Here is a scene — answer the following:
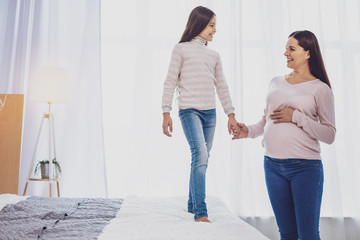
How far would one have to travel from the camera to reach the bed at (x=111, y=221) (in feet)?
3.76

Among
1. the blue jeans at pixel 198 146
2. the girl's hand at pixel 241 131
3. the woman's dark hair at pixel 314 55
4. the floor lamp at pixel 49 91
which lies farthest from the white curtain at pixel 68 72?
the woman's dark hair at pixel 314 55

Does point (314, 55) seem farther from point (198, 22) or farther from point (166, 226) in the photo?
point (166, 226)

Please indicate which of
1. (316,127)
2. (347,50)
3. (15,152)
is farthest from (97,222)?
(347,50)

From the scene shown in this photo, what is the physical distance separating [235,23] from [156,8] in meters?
0.75


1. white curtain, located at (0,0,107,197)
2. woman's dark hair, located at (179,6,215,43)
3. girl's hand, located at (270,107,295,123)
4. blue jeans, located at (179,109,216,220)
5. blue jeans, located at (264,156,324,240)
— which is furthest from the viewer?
white curtain, located at (0,0,107,197)

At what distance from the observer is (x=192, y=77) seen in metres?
2.00

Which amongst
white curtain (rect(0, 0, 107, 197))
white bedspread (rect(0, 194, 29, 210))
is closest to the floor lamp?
white curtain (rect(0, 0, 107, 197))

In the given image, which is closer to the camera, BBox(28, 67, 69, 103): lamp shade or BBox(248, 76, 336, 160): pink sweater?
BBox(248, 76, 336, 160): pink sweater

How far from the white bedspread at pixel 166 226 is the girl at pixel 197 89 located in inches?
8.6

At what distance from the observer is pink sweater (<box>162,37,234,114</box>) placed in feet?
6.41

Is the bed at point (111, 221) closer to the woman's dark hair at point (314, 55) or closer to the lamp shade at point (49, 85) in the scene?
the woman's dark hair at point (314, 55)

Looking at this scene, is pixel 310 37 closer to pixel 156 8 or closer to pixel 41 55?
pixel 156 8

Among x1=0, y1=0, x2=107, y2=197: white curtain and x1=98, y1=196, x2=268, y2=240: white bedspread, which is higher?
x1=0, y1=0, x2=107, y2=197: white curtain

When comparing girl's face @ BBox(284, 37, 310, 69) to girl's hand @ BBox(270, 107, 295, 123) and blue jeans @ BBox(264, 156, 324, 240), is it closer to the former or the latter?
girl's hand @ BBox(270, 107, 295, 123)
